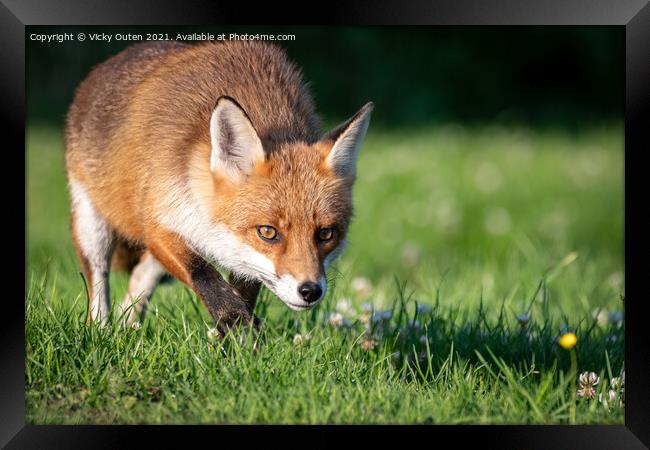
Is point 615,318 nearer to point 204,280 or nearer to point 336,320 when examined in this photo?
point 336,320

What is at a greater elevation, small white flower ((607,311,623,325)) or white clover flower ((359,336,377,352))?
small white flower ((607,311,623,325))

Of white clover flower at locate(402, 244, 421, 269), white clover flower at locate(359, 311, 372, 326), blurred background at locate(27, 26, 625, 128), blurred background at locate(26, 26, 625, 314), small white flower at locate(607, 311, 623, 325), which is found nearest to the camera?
white clover flower at locate(359, 311, 372, 326)

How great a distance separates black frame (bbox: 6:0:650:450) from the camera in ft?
11.7

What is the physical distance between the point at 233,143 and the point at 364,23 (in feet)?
3.68

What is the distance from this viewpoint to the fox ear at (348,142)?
4.40 meters

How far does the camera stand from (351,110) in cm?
1234

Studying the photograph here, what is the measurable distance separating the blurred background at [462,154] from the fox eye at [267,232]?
0.94 metres

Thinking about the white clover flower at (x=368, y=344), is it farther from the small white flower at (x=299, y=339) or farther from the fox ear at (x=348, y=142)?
the fox ear at (x=348, y=142)

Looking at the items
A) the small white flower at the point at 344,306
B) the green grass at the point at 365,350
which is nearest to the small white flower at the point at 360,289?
the green grass at the point at 365,350

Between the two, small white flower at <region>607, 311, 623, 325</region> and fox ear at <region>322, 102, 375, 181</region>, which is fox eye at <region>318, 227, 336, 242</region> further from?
small white flower at <region>607, 311, 623, 325</region>

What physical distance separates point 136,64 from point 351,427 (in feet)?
10.2

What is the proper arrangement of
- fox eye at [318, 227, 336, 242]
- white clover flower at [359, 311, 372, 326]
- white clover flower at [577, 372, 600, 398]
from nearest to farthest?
white clover flower at [577, 372, 600, 398] < fox eye at [318, 227, 336, 242] < white clover flower at [359, 311, 372, 326]

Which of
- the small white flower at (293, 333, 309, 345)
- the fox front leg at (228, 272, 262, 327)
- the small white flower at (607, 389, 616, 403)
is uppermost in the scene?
the fox front leg at (228, 272, 262, 327)

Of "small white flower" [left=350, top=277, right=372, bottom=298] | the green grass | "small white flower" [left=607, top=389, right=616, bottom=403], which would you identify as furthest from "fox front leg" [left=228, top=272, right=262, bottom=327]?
"small white flower" [left=607, top=389, right=616, bottom=403]
